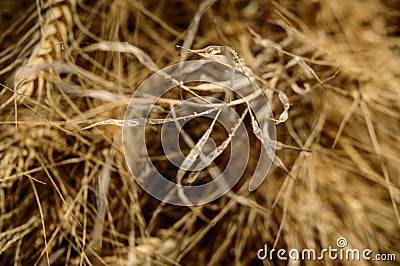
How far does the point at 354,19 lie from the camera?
2.95 feet

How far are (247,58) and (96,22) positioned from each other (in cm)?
26

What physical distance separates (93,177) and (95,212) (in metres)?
0.06

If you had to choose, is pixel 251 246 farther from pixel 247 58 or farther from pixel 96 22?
pixel 96 22

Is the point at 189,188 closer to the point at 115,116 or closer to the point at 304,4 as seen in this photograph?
the point at 115,116

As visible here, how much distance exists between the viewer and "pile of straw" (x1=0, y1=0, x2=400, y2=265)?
2.84 ft

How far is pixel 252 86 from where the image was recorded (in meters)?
0.83

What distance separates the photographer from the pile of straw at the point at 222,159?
865mm

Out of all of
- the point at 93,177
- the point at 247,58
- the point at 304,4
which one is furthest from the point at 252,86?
the point at 93,177

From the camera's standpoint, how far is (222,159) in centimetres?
89

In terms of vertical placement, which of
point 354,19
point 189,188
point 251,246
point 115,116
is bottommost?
point 251,246

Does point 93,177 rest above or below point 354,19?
below

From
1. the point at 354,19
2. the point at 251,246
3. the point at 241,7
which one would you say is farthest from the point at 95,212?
the point at 354,19

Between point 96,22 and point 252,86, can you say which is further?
point 96,22

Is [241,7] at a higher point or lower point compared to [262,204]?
higher
